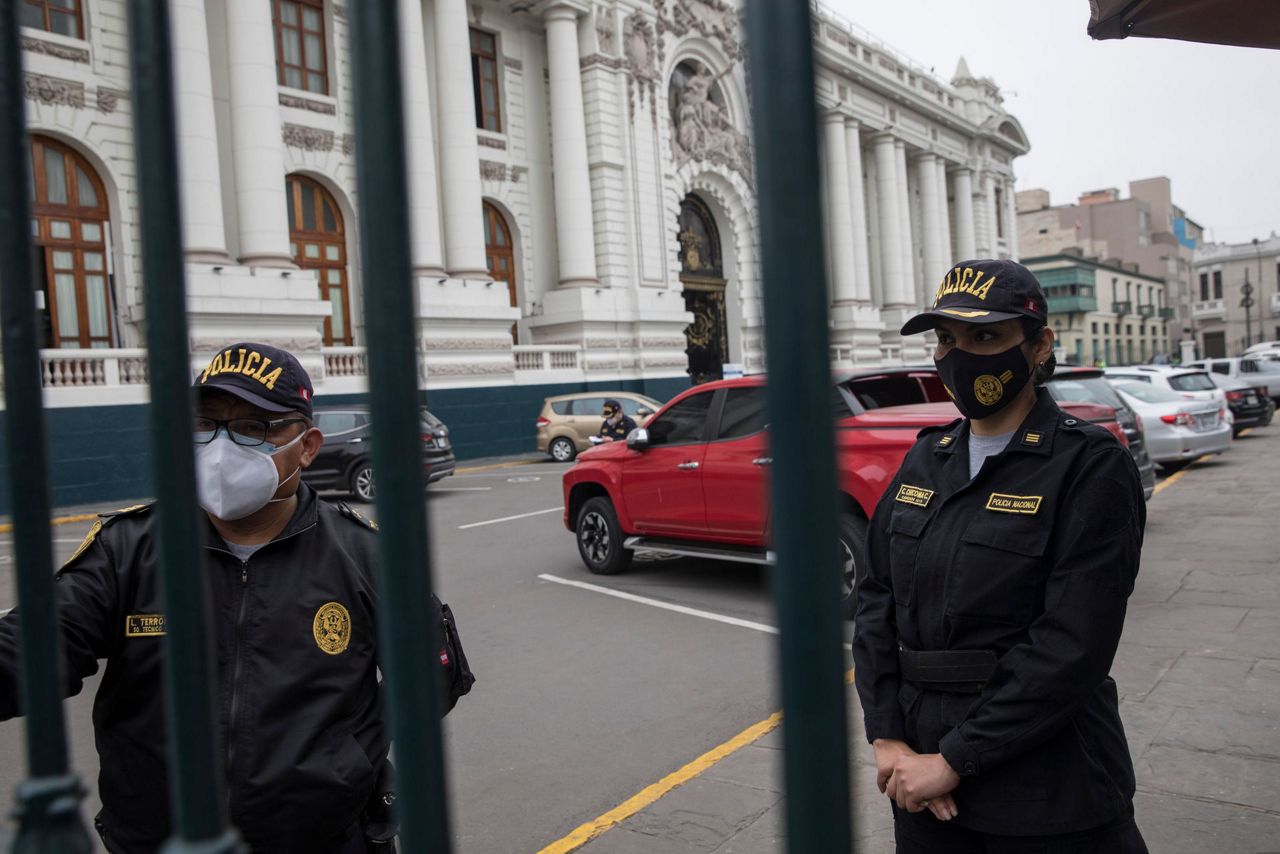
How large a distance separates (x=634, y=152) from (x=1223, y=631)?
80.9 feet

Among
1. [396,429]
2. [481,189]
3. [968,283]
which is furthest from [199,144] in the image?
[396,429]

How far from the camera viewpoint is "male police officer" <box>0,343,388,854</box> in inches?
83.4

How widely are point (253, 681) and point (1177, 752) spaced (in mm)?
3948

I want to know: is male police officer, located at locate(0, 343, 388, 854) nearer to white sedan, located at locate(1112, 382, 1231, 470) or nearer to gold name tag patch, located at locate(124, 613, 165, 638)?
gold name tag patch, located at locate(124, 613, 165, 638)

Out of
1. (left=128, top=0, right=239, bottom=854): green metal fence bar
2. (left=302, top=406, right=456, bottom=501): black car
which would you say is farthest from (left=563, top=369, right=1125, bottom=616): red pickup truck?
(left=302, top=406, right=456, bottom=501): black car

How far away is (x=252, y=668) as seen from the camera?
85.2 inches

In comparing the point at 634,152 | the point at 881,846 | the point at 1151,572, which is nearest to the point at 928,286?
the point at 634,152

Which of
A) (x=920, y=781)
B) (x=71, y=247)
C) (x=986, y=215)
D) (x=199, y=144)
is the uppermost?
(x=986, y=215)

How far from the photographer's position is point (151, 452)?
0.84m

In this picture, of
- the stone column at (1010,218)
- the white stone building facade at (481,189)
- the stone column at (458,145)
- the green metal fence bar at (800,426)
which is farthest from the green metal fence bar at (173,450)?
the stone column at (1010,218)

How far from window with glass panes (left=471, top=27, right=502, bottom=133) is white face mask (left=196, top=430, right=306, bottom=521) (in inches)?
1037

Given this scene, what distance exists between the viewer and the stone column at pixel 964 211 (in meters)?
49.6

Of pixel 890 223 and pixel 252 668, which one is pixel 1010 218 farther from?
pixel 252 668

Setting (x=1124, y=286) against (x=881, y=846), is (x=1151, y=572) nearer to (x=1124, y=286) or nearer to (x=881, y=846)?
(x=881, y=846)
